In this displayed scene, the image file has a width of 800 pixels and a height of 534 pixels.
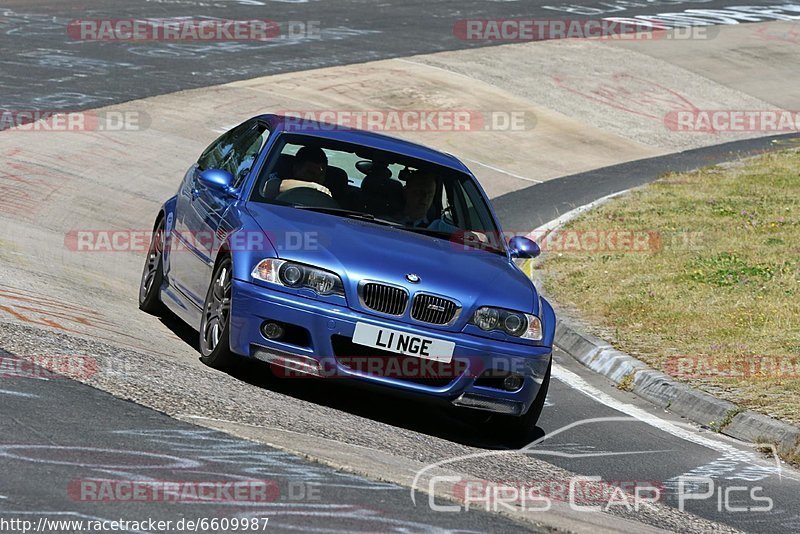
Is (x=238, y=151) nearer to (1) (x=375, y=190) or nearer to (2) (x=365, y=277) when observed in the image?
(1) (x=375, y=190)

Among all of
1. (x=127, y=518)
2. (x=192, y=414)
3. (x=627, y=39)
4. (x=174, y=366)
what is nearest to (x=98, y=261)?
(x=174, y=366)

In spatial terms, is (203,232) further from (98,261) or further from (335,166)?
(98,261)

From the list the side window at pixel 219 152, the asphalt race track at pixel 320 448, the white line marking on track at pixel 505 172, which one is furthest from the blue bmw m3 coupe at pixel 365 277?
the white line marking on track at pixel 505 172

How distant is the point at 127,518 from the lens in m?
5.27

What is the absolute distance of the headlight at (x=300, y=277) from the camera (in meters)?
7.68

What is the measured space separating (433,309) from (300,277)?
0.76 metres

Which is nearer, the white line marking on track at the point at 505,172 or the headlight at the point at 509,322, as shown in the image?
the headlight at the point at 509,322

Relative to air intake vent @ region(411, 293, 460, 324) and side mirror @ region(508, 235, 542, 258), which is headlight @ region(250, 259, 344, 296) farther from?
side mirror @ region(508, 235, 542, 258)

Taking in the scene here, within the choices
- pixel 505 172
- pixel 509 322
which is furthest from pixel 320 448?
pixel 505 172

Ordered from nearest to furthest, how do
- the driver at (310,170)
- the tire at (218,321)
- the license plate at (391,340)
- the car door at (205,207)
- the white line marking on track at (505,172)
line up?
the license plate at (391,340)
the tire at (218,321)
the car door at (205,207)
the driver at (310,170)
the white line marking on track at (505,172)

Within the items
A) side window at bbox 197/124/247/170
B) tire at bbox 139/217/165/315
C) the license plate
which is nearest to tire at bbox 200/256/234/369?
the license plate

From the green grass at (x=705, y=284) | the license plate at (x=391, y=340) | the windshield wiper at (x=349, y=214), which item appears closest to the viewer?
the license plate at (x=391, y=340)

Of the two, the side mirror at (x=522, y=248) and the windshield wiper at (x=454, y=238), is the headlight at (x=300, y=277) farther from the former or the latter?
the side mirror at (x=522, y=248)

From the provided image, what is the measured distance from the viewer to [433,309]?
775 centimetres
